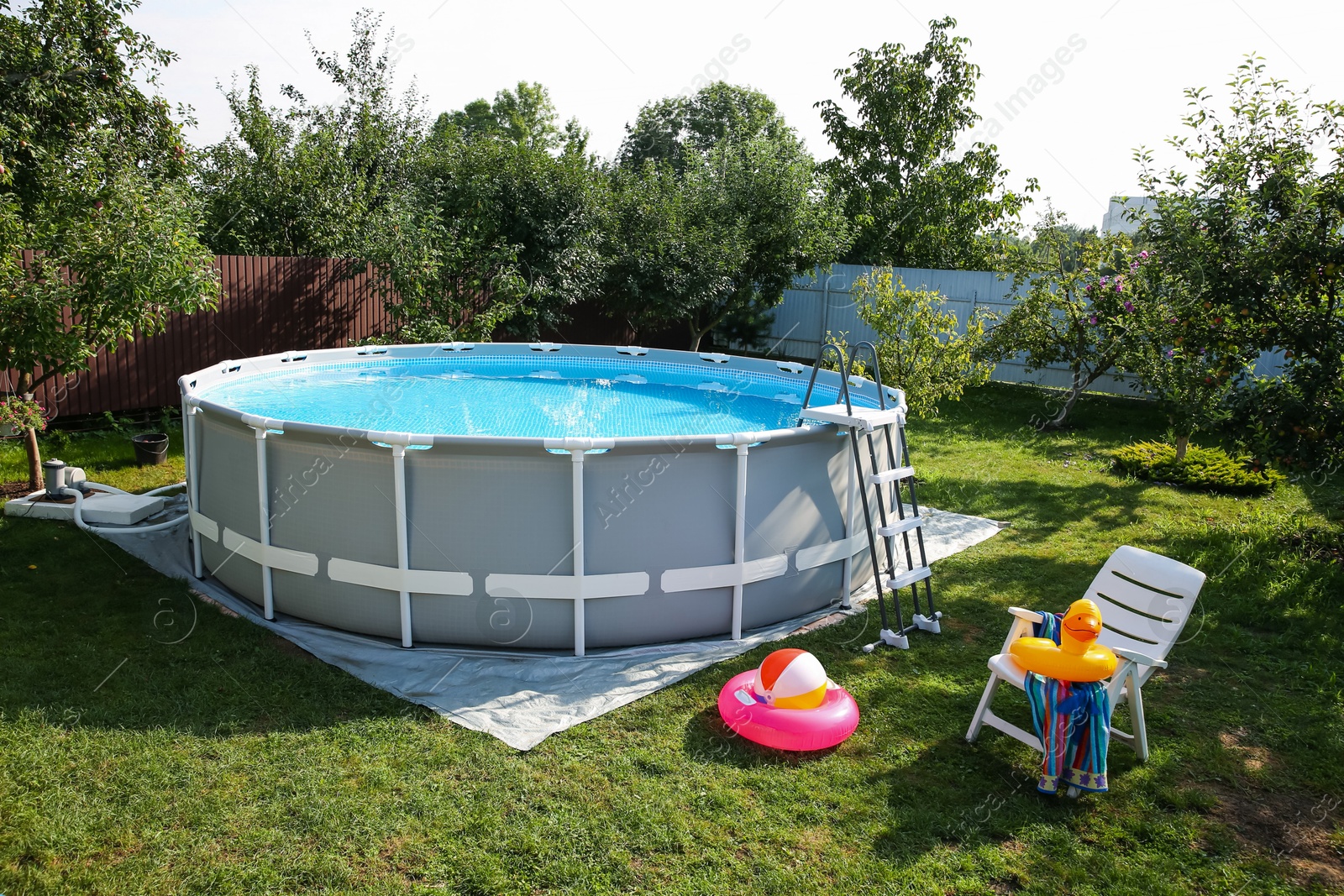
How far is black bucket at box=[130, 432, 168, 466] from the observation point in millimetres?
9070

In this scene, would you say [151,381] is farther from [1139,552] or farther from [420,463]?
[1139,552]

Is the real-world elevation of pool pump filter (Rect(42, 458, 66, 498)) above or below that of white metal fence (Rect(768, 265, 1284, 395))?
below

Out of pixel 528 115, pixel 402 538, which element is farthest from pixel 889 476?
pixel 528 115

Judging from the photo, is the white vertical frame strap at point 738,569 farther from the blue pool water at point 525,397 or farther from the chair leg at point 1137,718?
the blue pool water at point 525,397

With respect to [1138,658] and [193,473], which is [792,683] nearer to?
[1138,658]

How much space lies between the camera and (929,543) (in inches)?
298

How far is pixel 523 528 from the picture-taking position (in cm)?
503

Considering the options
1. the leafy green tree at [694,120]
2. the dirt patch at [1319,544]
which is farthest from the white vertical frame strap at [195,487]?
the leafy green tree at [694,120]

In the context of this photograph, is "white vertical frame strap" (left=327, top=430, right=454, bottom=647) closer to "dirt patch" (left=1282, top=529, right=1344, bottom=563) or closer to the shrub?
"dirt patch" (left=1282, top=529, right=1344, bottom=563)

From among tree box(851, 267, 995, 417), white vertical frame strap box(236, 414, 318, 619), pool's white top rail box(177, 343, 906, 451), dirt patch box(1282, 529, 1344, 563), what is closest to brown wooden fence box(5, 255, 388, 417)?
pool's white top rail box(177, 343, 906, 451)

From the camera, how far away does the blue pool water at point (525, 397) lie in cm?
811

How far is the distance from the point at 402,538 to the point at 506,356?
6750mm

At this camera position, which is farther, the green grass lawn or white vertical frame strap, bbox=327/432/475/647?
white vertical frame strap, bbox=327/432/475/647

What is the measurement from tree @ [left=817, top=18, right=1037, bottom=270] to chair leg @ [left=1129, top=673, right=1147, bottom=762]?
1750cm
